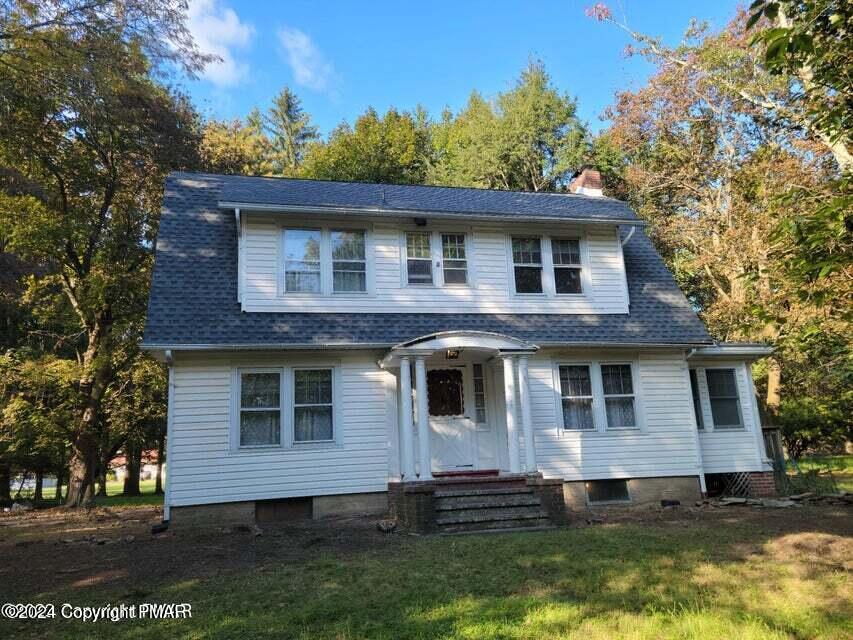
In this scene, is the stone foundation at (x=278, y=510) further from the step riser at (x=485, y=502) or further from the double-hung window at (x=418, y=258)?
the double-hung window at (x=418, y=258)

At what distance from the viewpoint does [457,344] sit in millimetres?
9859

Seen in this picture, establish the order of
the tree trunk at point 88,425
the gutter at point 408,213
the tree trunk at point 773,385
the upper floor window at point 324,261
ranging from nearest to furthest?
the gutter at point 408,213
the upper floor window at point 324,261
the tree trunk at point 88,425
the tree trunk at point 773,385

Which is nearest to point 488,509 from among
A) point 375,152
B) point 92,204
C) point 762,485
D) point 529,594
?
point 529,594

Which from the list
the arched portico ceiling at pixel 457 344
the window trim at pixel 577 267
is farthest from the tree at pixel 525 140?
the arched portico ceiling at pixel 457 344

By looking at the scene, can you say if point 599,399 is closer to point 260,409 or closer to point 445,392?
point 445,392

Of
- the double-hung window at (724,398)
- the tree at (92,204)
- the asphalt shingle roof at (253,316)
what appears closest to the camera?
the asphalt shingle roof at (253,316)

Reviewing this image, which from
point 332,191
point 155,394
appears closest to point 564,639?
point 332,191

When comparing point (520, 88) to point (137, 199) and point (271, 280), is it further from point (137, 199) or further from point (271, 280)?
point (271, 280)

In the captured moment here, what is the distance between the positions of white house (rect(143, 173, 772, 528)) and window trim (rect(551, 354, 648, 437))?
39mm

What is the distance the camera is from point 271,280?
10758mm

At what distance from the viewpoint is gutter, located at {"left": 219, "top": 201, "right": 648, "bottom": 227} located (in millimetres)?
10586

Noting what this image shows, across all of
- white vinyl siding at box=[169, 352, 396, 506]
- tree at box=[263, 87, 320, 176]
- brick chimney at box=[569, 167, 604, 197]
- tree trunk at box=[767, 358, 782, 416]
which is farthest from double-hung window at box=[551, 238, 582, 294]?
tree at box=[263, 87, 320, 176]

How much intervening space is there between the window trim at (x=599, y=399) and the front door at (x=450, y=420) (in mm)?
1717

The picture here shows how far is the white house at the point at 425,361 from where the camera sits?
9688mm
